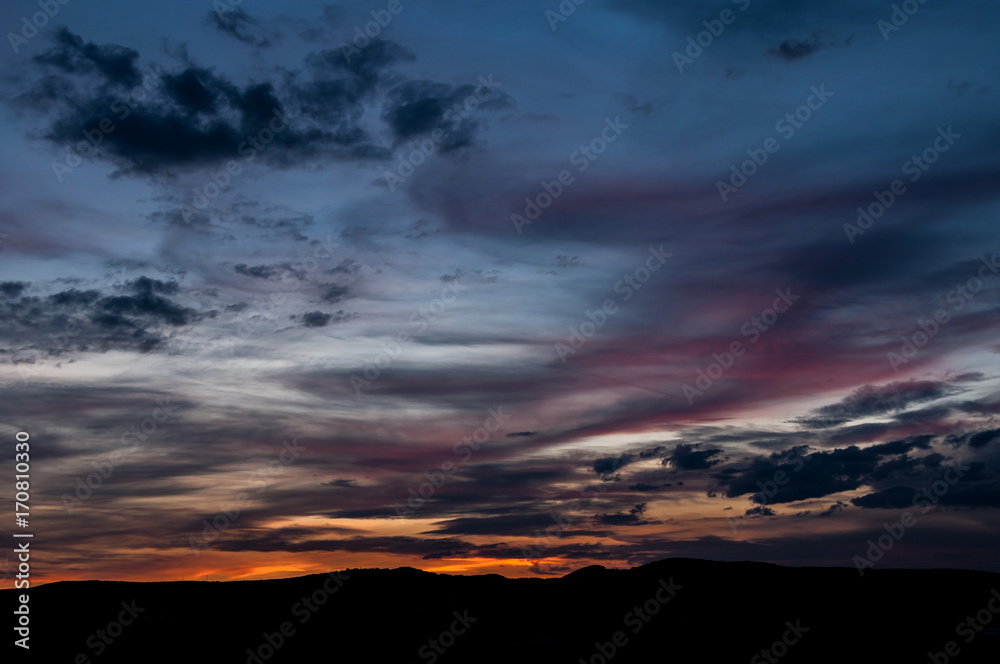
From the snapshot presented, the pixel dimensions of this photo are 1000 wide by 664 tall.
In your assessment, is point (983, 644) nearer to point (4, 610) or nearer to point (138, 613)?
point (138, 613)

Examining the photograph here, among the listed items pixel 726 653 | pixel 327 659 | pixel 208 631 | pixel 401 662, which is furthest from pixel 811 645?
pixel 208 631

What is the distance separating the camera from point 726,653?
200ft

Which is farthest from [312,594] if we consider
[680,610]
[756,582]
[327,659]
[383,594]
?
[756,582]

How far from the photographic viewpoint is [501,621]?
A: 75.9m

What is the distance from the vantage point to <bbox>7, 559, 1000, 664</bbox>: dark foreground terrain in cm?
6191

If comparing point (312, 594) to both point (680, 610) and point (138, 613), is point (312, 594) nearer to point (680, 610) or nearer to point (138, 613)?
point (138, 613)

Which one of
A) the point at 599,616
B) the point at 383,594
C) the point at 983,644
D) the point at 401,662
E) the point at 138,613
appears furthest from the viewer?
the point at 383,594

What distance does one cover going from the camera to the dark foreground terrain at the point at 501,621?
61906 millimetres

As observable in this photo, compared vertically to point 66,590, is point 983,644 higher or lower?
lower

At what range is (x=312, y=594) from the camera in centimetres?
8719

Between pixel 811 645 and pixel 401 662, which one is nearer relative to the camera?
pixel 401 662

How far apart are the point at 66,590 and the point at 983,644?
88.2 metres

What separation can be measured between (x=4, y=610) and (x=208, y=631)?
23390 mm

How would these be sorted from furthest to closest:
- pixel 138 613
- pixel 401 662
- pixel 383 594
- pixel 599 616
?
pixel 383 594 → pixel 599 616 → pixel 138 613 → pixel 401 662
